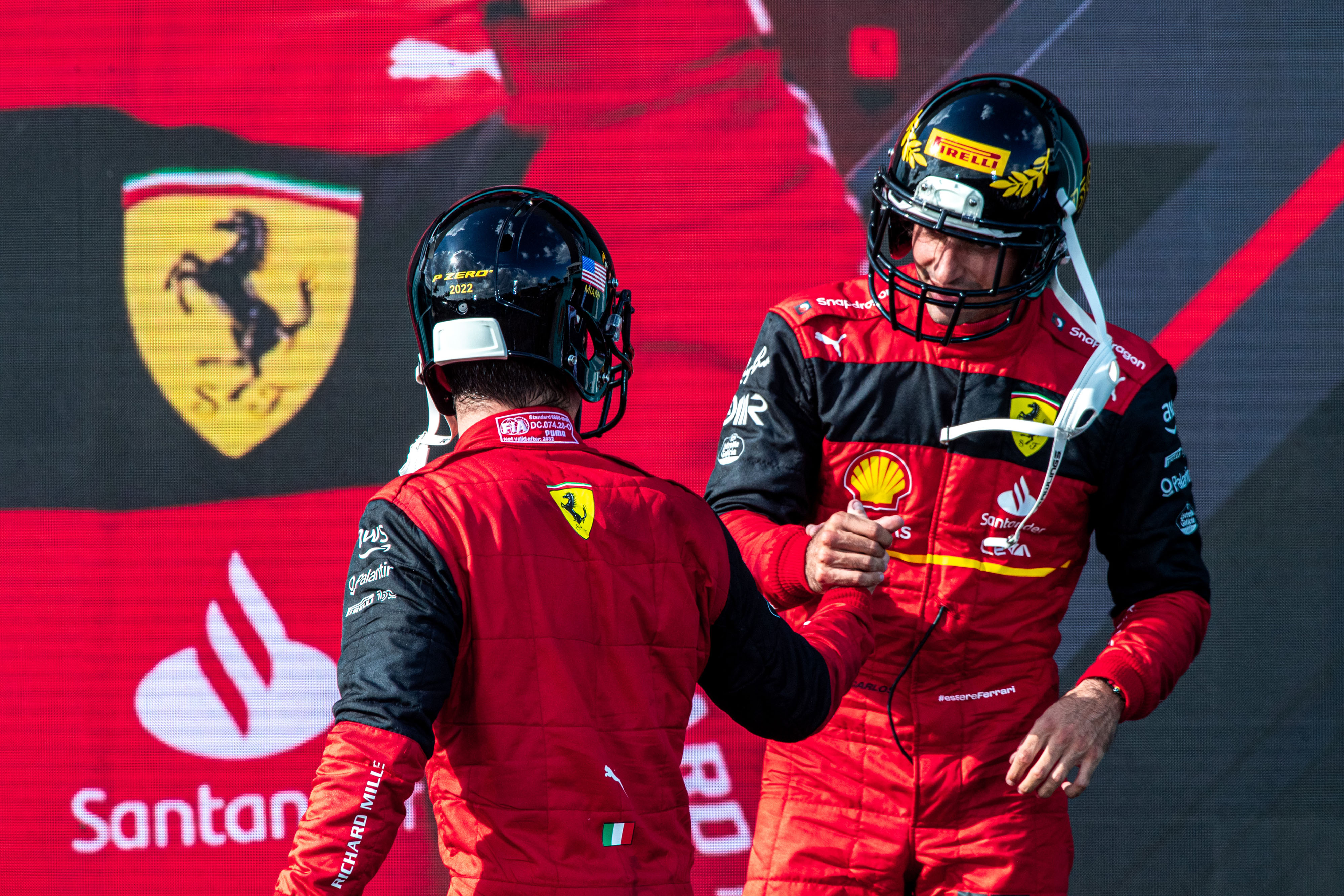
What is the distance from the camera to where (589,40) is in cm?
289

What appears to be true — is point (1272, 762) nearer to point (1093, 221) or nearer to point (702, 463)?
point (1093, 221)

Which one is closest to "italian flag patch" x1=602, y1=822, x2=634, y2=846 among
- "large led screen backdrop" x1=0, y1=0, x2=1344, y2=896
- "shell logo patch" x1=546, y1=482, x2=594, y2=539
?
"shell logo patch" x1=546, y1=482, x2=594, y2=539

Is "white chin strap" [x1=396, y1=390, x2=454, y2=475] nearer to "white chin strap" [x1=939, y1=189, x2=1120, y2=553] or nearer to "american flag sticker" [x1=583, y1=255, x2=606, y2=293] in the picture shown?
"american flag sticker" [x1=583, y1=255, x2=606, y2=293]

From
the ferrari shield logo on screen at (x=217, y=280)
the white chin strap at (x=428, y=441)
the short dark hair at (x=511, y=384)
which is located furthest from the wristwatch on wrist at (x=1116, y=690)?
the ferrari shield logo on screen at (x=217, y=280)

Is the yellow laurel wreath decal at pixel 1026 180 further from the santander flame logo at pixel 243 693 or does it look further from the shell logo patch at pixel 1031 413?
the santander flame logo at pixel 243 693

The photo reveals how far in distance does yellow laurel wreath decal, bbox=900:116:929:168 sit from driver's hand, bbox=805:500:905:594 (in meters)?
0.56

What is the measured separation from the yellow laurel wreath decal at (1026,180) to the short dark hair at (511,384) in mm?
747

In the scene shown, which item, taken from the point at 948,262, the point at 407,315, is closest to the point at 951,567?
the point at 948,262

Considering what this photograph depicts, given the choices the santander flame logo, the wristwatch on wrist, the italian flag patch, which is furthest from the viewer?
the santander flame logo

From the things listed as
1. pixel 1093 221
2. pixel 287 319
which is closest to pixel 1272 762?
pixel 1093 221

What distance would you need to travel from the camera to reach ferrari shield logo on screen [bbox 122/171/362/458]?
9.45 ft

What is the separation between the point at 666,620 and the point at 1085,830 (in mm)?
2078

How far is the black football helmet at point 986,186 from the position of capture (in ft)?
5.61

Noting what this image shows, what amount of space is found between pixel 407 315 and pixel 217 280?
476 mm
